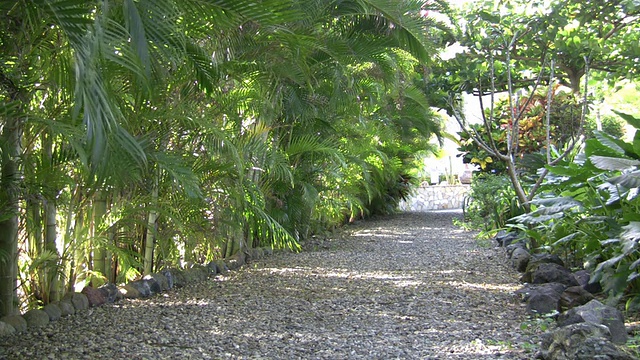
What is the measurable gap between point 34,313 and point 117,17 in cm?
186

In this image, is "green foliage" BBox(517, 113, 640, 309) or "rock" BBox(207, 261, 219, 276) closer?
"green foliage" BBox(517, 113, 640, 309)

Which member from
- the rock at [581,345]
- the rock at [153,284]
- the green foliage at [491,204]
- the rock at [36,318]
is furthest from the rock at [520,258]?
the rock at [36,318]

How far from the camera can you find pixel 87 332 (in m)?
3.78

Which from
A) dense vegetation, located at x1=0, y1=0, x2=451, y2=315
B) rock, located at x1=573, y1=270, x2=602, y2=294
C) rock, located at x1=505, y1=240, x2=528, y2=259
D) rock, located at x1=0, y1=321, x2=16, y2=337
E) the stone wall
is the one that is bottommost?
rock, located at x1=573, y1=270, x2=602, y2=294

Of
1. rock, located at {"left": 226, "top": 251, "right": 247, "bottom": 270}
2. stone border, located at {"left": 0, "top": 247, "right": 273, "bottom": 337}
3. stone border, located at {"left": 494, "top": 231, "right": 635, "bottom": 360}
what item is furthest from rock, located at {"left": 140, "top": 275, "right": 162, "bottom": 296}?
stone border, located at {"left": 494, "top": 231, "right": 635, "bottom": 360}

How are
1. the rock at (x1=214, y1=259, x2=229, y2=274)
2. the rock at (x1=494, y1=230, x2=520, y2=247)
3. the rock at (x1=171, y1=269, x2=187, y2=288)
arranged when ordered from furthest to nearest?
the rock at (x1=494, y1=230, x2=520, y2=247) < the rock at (x1=214, y1=259, x2=229, y2=274) < the rock at (x1=171, y1=269, x2=187, y2=288)

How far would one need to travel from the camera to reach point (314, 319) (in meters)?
4.30

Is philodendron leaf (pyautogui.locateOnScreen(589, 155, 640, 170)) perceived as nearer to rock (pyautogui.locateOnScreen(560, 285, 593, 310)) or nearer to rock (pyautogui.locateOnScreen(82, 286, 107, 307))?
rock (pyautogui.locateOnScreen(560, 285, 593, 310))

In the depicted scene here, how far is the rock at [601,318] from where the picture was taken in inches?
131

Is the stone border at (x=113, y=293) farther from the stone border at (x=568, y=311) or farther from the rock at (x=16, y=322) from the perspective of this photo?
the stone border at (x=568, y=311)

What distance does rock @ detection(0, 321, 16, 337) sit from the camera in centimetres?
350

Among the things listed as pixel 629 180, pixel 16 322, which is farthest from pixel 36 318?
pixel 629 180

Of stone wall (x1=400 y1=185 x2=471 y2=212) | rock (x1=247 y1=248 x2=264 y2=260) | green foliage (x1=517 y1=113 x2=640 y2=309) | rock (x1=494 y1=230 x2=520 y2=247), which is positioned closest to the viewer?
green foliage (x1=517 y1=113 x2=640 y2=309)

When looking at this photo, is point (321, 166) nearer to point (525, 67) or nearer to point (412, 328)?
point (525, 67)
